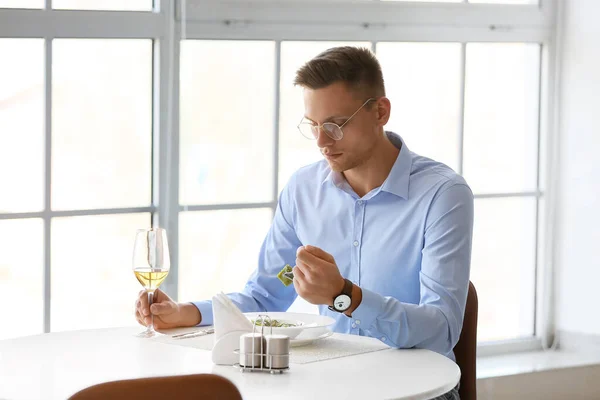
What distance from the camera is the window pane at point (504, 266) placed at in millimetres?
4133

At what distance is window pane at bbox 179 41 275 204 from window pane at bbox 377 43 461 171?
0.58 meters

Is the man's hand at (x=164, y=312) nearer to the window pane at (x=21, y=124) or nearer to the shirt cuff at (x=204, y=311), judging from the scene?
the shirt cuff at (x=204, y=311)

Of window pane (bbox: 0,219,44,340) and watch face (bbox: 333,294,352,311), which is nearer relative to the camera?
watch face (bbox: 333,294,352,311)

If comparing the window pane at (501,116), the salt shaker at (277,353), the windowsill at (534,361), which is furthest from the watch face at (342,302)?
the window pane at (501,116)

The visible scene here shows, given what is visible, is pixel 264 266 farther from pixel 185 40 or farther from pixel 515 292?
pixel 515 292

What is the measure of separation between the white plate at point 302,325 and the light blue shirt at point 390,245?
0.10 m

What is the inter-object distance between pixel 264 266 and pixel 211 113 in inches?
32.1

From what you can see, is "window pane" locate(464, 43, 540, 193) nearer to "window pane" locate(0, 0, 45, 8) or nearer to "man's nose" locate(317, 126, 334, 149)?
"man's nose" locate(317, 126, 334, 149)

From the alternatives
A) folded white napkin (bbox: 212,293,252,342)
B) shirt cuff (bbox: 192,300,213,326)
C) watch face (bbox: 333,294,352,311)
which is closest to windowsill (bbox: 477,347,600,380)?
shirt cuff (bbox: 192,300,213,326)

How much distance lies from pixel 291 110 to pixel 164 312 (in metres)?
1.38

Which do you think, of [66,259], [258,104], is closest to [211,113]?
[258,104]

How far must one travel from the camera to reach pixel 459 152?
3947 mm

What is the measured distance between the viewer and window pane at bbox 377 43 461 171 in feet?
12.5

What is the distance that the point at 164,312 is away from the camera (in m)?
2.31
